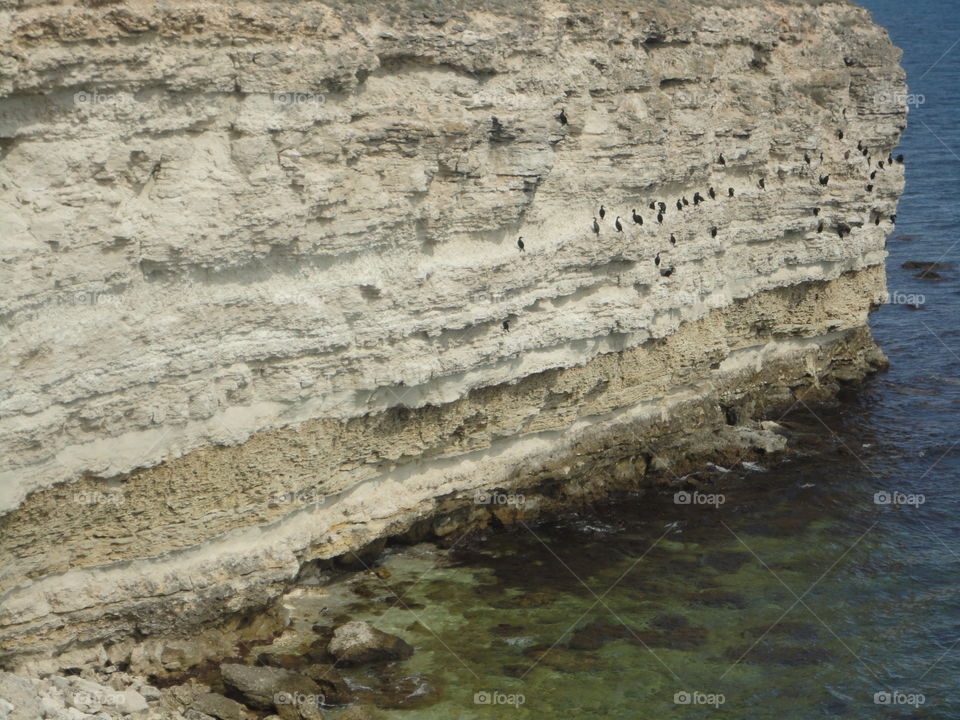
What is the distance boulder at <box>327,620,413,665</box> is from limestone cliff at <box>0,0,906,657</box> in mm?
1590

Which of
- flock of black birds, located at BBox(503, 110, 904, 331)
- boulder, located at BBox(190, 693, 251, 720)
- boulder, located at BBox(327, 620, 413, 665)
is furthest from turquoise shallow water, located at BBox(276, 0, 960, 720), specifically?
flock of black birds, located at BBox(503, 110, 904, 331)

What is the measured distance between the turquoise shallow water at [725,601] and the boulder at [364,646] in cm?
34

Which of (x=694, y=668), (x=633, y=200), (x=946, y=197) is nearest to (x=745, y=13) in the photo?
(x=633, y=200)

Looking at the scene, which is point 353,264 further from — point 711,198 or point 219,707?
point 711,198

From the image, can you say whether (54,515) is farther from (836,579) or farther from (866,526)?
(866,526)

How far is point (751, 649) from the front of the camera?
18797 millimetres

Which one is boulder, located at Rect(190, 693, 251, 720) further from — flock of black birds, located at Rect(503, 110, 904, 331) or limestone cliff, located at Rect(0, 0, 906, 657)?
flock of black birds, located at Rect(503, 110, 904, 331)

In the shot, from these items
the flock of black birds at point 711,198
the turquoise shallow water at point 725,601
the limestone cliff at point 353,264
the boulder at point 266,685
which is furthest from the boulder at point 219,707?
the flock of black birds at point 711,198

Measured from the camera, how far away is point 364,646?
711 inches

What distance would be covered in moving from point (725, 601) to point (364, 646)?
6.26m

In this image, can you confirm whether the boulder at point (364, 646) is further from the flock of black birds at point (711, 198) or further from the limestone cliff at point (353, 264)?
the flock of black birds at point (711, 198)

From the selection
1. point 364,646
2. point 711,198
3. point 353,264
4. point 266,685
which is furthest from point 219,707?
point 711,198

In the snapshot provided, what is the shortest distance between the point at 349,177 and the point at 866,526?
11985mm

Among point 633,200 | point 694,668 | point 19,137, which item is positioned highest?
point 19,137
